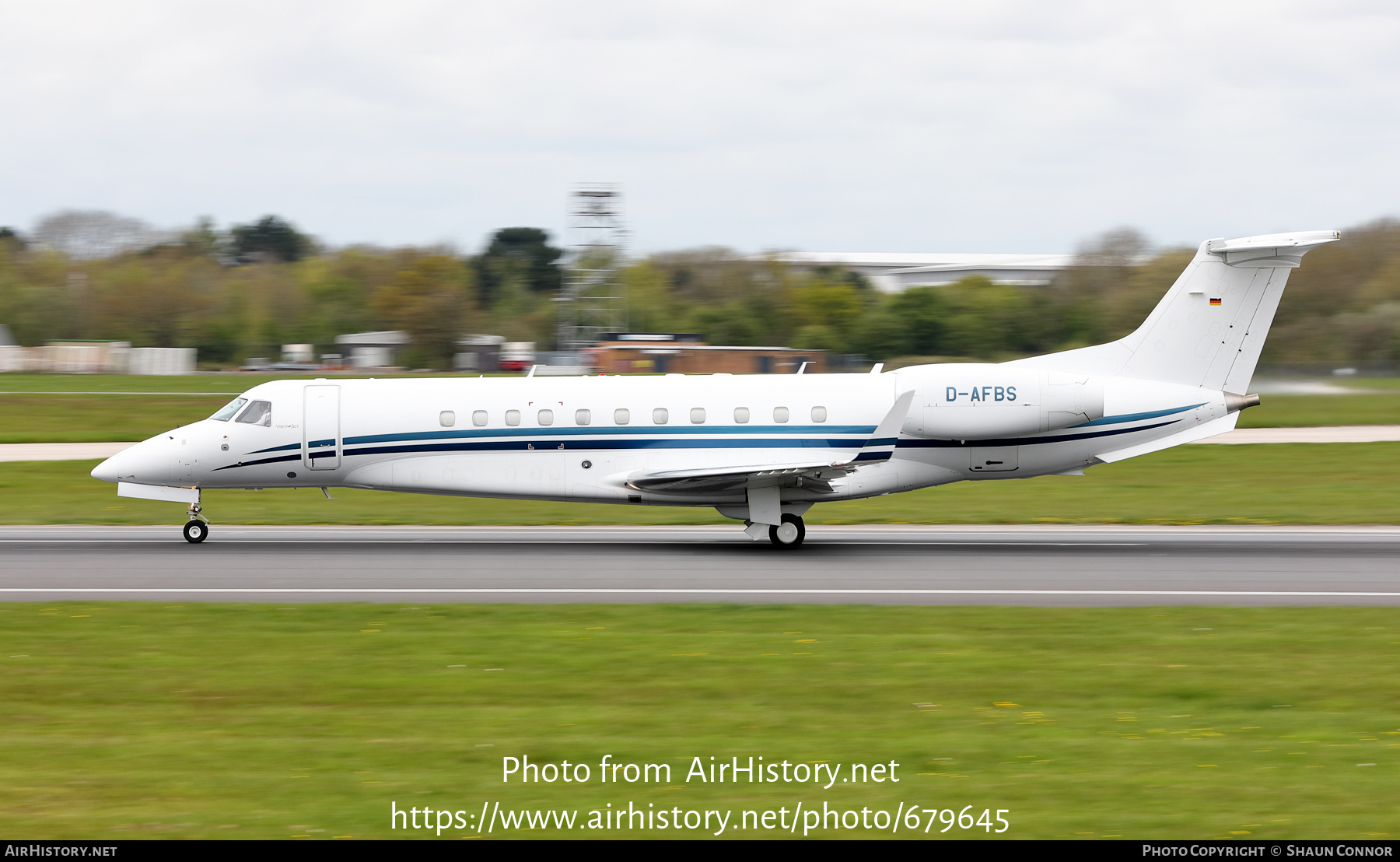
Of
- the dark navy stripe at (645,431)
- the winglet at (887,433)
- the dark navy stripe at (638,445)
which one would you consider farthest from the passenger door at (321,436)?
the winglet at (887,433)

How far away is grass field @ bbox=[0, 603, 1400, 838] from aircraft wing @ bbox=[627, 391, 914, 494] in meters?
4.88

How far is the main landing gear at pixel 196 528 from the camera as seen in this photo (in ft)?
69.9

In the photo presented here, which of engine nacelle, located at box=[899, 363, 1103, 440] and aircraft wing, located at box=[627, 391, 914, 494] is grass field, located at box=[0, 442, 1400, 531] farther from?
aircraft wing, located at box=[627, 391, 914, 494]

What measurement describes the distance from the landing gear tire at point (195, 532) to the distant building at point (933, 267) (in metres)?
98.2

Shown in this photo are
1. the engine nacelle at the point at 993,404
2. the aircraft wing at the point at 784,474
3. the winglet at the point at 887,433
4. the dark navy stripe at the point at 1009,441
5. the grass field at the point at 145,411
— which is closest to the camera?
the winglet at the point at 887,433

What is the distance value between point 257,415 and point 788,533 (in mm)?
9141

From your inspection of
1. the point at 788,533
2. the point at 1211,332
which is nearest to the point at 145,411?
the point at 788,533

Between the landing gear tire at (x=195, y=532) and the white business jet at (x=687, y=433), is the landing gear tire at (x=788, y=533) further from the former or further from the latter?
the landing gear tire at (x=195, y=532)

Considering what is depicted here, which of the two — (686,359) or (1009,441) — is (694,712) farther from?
(686,359)

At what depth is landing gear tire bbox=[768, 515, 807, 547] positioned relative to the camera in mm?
20922

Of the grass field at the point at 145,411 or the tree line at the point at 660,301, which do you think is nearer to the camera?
the grass field at the point at 145,411

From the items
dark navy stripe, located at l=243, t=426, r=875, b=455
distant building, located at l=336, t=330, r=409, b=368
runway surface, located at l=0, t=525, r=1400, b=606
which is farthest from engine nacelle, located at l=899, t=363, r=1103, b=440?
distant building, located at l=336, t=330, r=409, b=368
